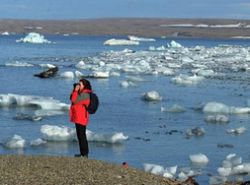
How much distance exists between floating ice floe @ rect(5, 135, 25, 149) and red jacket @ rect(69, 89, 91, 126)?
9.34 ft

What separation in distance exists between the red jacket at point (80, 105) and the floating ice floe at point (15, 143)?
9.34 feet

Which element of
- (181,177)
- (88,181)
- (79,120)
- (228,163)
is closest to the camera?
(88,181)

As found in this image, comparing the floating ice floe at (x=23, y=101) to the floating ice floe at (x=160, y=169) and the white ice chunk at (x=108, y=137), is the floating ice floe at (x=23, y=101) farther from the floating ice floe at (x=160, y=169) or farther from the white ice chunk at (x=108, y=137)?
the floating ice floe at (x=160, y=169)

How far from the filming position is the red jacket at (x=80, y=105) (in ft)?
28.3

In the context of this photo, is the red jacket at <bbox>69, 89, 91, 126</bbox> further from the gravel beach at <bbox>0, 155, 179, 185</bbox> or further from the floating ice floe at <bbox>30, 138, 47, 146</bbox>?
the floating ice floe at <bbox>30, 138, 47, 146</bbox>

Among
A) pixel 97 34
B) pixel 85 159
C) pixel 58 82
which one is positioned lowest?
pixel 97 34

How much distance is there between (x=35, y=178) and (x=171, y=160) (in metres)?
3.96

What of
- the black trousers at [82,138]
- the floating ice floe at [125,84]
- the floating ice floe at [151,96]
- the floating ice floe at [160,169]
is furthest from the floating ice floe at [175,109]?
the black trousers at [82,138]

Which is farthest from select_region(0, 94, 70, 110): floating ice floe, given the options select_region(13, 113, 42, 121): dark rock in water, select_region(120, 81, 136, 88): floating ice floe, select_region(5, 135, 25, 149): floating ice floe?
select_region(120, 81, 136, 88): floating ice floe

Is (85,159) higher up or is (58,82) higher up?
(85,159)

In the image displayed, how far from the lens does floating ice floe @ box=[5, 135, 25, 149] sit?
37.3 feet

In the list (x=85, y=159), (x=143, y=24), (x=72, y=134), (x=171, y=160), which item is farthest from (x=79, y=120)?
(x=143, y=24)

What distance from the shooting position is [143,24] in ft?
454

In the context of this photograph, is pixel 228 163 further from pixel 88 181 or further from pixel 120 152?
pixel 88 181
